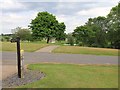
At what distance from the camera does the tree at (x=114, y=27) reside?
157 feet

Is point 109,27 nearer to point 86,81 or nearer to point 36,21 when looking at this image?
point 36,21

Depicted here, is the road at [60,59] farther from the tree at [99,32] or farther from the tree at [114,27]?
the tree at [99,32]

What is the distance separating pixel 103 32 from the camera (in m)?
54.8

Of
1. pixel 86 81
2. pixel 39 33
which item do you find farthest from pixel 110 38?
pixel 86 81

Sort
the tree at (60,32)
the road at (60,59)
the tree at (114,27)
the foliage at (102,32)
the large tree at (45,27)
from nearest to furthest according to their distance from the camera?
the road at (60,59) < the tree at (114,27) < the foliage at (102,32) < the large tree at (45,27) < the tree at (60,32)

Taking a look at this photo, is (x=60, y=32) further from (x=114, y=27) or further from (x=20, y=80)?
(x=20, y=80)

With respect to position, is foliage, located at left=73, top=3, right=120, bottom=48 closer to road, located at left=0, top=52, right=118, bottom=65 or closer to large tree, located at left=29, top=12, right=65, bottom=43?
large tree, located at left=29, top=12, right=65, bottom=43

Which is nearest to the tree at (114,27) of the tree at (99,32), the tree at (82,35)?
the tree at (99,32)

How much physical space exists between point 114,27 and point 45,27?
1681 cm

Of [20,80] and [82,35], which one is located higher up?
[82,35]

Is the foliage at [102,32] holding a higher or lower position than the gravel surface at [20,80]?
higher

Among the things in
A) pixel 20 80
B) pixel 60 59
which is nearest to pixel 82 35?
pixel 60 59

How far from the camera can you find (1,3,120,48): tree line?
162 feet

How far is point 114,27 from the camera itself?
4969 cm
